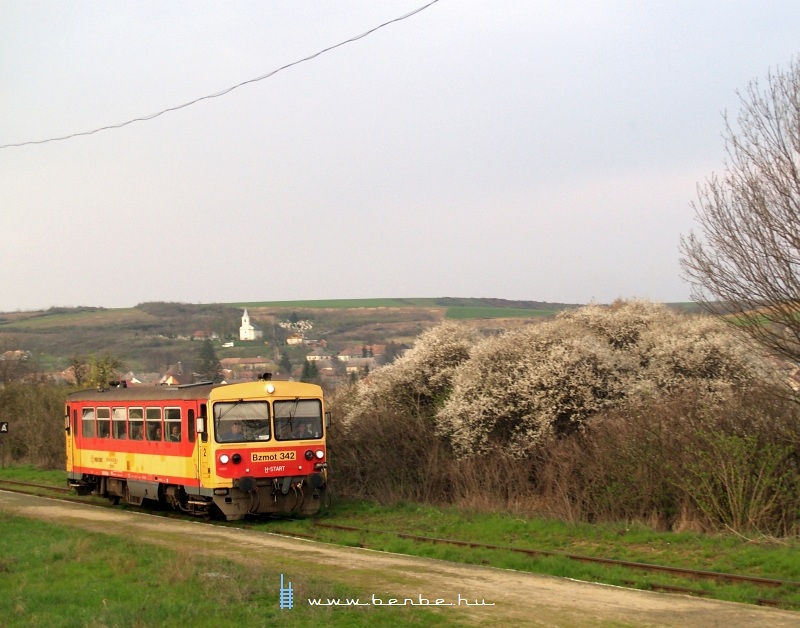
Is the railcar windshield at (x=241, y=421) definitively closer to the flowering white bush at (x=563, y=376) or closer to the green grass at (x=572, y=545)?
the green grass at (x=572, y=545)

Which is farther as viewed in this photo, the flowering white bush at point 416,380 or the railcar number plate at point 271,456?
the flowering white bush at point 416,380

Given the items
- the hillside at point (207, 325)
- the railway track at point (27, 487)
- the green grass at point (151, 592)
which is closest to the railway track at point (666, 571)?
the green grass at point (151, 592)

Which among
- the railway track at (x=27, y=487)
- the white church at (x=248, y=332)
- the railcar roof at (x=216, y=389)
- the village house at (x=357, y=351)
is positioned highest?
the white church at (x=248, y=332)

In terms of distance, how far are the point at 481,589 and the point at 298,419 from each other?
8.68 metres

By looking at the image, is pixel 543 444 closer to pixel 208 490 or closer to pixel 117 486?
pixel 208 490

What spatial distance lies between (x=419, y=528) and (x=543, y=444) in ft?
12.6

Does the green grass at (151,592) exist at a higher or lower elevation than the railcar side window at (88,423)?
lower

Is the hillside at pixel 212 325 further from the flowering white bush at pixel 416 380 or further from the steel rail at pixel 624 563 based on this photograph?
the steel rail at pixel 624 563

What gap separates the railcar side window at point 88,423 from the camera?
24188mm

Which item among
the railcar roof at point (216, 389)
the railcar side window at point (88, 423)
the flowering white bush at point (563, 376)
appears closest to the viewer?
the railcar roof at point (216, 389)

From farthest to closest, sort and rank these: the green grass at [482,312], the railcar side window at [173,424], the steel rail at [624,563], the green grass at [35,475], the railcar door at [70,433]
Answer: the green grass at [482,312] < the green grass at [35,475] < the railcar door at [70,433] < the railcar side window at [173,424] < the steel rail at [624,563]

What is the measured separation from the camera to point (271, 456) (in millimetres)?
18781

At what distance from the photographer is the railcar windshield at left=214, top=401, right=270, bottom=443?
18578 millimetres

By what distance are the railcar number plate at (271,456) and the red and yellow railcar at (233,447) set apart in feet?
0.07
